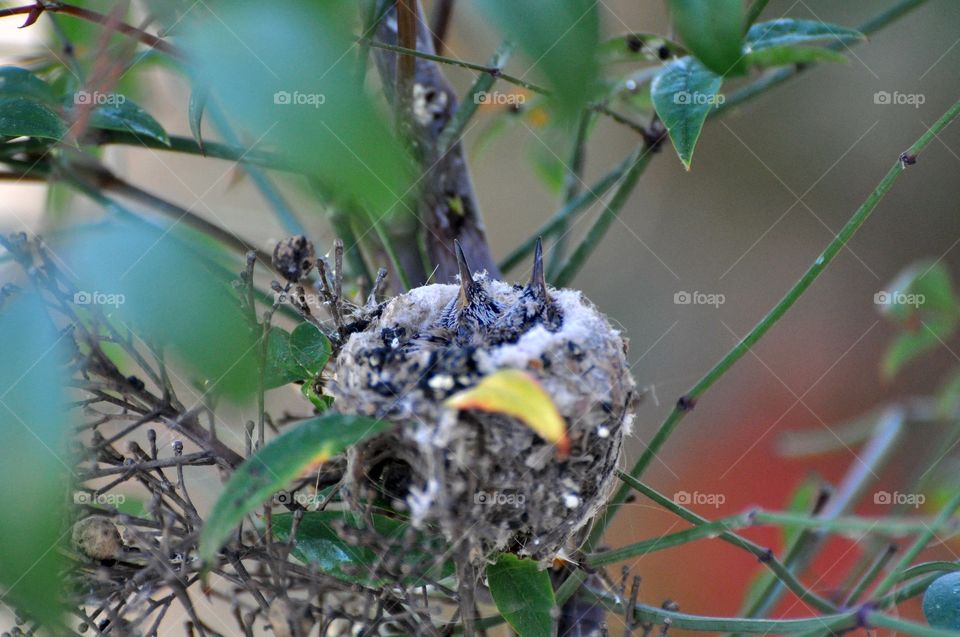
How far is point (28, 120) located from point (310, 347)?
0.30m

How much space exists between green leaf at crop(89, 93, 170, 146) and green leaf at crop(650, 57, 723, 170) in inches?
18.5

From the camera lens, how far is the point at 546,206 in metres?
2.84

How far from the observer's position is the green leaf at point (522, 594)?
727mm

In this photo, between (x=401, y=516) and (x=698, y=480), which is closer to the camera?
(x=401, y=516)

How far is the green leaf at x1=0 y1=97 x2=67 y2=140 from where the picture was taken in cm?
70

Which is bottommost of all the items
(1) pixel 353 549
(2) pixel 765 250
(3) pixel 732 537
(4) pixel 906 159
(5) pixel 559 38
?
(1) pixel 353 549

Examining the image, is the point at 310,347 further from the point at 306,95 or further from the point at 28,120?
the point at 306,95

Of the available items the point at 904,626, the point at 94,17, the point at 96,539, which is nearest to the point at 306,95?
the point at 94,17

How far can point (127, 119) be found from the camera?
798 mm

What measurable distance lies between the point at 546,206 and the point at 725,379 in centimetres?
82

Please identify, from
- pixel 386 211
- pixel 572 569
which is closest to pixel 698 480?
pixel 572 569

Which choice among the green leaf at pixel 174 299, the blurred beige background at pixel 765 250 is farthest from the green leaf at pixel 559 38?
the blurred beige background at pixel 765 250

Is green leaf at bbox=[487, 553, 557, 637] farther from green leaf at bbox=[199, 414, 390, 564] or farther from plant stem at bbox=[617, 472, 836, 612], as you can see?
green leaf at bbox=[199, 414, 390, 564]

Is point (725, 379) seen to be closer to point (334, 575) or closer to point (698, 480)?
point (698, 480)
